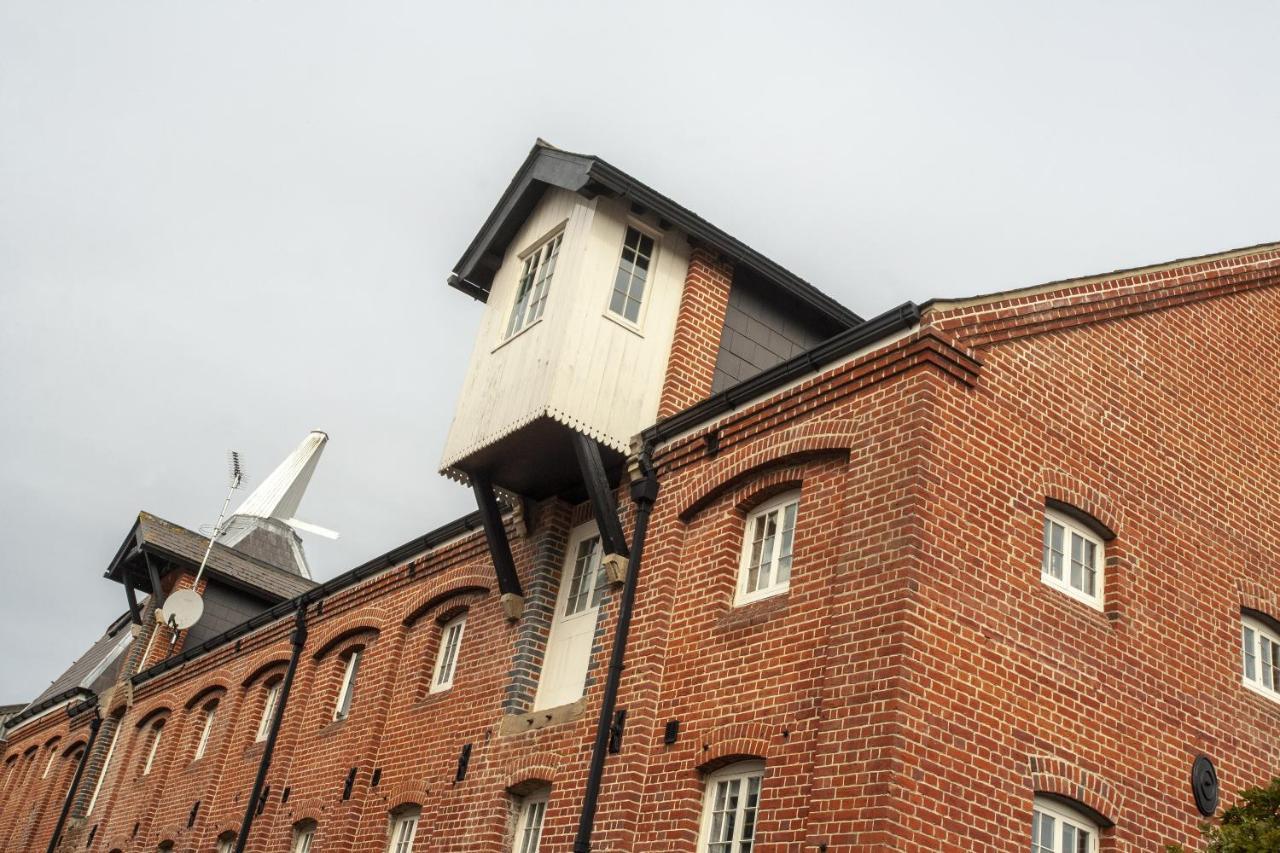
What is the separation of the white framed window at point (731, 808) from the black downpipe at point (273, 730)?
469 inches

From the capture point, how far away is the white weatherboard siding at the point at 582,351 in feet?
48.5

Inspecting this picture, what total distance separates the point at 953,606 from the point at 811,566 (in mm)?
1599

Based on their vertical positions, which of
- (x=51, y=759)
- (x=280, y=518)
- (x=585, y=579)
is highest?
(x=280, y=518)

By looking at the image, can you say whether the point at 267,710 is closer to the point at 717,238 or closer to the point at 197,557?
the point at 197,557

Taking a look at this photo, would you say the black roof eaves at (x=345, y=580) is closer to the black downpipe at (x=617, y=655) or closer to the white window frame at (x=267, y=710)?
the white window frame at (x=267, y=710)

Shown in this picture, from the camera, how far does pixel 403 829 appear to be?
16.8m

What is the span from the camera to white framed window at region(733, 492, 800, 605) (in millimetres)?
12320

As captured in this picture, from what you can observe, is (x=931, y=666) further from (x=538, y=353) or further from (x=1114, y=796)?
(x=538, y=353)

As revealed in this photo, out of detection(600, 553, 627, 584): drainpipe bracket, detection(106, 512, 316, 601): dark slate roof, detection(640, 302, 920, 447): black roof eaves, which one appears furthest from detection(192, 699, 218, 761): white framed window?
detection(640, 302, 920, 447): black roof eaves

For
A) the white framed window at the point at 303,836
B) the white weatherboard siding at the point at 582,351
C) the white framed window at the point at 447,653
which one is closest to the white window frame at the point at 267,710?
the white framed window at the point at 303,836

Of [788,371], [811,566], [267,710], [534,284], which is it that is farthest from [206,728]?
[811,566]

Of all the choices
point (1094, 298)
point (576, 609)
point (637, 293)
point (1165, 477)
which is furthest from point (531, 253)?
point (1165, 477)

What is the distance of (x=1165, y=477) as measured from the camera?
1288 cm

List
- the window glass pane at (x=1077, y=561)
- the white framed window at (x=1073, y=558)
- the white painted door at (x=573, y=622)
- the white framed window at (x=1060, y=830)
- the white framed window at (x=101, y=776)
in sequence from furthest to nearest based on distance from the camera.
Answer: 1. the white framed window at (x=101, y=776)
2. the white painted door at (x=573, y=622)
3. the window glass pane at (x=1077, y=561)
4. the white framed window at (x=1073, y=558)
5. the white framed window at (x=1060, y=830)
